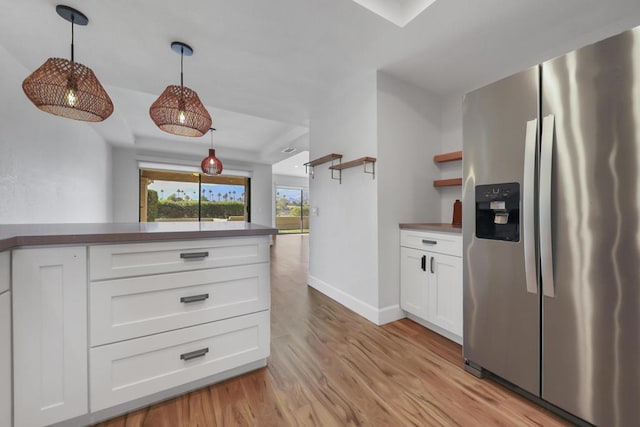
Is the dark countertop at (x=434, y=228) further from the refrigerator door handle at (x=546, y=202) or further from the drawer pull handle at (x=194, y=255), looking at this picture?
the drawer pull handle at (x=194, y=255)

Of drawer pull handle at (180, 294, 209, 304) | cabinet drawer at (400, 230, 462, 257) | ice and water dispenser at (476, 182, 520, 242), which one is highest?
ice and water dispenser at (476, 182, 520, 242)

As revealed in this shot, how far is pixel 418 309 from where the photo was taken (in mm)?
2252

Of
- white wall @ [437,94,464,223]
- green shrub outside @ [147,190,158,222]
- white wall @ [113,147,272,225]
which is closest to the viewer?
white wall @ [437,94,464,223]

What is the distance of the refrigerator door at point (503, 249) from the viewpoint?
1.31 m

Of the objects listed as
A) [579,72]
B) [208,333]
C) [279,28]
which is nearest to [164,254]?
[208,333]

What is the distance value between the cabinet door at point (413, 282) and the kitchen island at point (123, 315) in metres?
1.37

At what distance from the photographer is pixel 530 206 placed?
1.29 meters

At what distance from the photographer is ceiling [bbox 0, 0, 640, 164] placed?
1662 millimetres

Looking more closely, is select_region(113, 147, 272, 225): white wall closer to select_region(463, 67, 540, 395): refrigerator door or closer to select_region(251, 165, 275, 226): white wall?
select_region(251, 165, 275, 226): white wall

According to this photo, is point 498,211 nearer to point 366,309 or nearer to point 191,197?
point 366,309

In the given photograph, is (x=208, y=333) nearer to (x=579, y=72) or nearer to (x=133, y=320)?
(x=133, y=320)

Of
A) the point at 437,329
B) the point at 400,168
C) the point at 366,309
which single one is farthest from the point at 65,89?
the point at 437,329

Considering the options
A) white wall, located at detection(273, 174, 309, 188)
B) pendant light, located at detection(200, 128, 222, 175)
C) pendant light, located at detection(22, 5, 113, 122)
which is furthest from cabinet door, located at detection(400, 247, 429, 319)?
white wall, located at detection(273, 174, 309, 188)

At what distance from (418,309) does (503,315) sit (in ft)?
2.87
